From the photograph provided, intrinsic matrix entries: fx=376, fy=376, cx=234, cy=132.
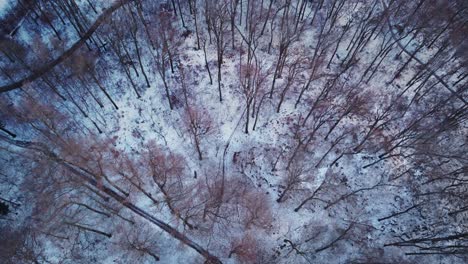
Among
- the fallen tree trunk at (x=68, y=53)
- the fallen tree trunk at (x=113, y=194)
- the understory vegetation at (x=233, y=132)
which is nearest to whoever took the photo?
the fallen tree trunk at (x=113, y=194)

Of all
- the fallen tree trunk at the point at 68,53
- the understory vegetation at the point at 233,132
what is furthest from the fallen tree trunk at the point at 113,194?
the fallen tree trunk at the point at 68,53

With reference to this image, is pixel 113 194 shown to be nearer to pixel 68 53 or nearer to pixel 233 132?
pixel 233 132

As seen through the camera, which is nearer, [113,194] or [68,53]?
[113,194]

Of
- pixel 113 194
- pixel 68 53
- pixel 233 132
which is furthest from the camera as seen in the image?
pixel 68 53

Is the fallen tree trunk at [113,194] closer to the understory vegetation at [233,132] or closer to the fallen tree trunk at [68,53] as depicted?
the understory vegetation at [233,132]

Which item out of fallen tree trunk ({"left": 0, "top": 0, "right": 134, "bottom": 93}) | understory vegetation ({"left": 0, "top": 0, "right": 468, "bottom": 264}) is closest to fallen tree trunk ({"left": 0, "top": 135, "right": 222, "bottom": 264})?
understory vegetation ({"left": 0, "top": 0, "right": 468, "bottom": 264})

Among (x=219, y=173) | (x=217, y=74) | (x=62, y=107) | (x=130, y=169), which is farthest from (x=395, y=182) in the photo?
(x=62, y=107)

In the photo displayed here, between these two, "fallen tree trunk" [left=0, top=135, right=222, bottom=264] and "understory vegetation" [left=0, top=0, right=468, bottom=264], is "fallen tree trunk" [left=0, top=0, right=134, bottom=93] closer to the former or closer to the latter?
"understory vegetation" [left=0, top=0, right=468, bottom=264]

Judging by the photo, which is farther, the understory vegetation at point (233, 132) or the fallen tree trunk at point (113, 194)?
the understory vegetation at point (233, 132)

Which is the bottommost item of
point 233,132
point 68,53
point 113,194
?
point 113,194

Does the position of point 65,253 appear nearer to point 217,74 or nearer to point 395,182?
point 217,74

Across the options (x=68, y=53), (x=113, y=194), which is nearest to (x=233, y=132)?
(x=113, y=194)

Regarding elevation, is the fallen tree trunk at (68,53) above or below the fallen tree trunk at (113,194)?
above
